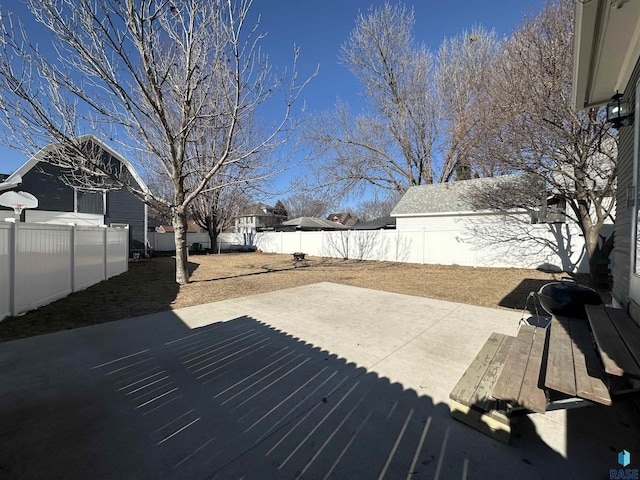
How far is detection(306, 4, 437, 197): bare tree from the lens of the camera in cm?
1877

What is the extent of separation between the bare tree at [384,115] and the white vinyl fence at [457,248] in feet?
19.5

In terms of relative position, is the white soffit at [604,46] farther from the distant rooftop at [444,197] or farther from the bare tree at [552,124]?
the distant rooftop at [444,197]

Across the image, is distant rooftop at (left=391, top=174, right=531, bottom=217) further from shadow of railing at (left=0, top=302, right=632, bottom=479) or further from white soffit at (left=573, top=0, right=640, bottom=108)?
shadow of railing at (left=0, top=302, right=632, bottom=479)

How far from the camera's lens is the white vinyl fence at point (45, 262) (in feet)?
14.9

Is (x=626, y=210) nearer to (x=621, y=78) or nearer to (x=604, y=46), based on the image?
(x=621, y=78)

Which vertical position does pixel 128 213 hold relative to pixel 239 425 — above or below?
above

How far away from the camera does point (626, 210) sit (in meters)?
3.57

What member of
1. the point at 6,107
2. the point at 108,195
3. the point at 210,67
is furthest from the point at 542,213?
the point at 108,195

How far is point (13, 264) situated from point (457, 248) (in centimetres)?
1354

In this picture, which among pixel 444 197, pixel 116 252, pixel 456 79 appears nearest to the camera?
pixel 116 252

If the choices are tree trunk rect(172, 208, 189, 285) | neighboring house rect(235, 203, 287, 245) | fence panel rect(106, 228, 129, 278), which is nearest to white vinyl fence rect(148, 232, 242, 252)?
neighboring house rect(235, 203, 287, 245)

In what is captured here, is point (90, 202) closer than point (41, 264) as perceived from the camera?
No

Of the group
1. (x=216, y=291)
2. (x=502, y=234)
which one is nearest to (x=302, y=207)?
(x=502, y=234)

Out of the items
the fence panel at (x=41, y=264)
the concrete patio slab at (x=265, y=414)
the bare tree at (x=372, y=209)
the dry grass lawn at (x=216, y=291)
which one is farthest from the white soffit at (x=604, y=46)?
the bare tree at (x=372, y=209)
